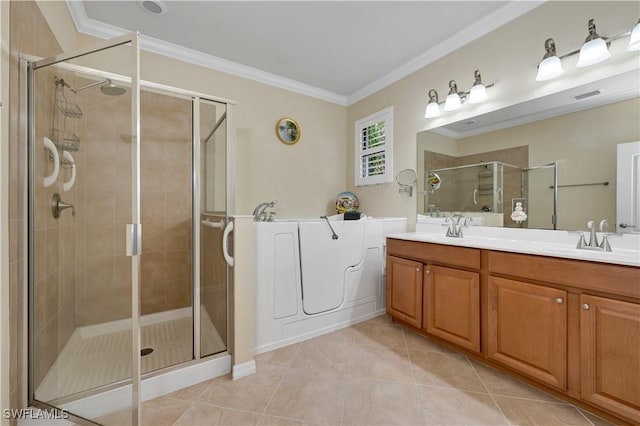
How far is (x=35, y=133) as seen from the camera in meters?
1.34

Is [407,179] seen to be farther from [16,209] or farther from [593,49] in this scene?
[16,209]

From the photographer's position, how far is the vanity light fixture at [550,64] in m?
1.69

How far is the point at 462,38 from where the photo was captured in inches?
89.1

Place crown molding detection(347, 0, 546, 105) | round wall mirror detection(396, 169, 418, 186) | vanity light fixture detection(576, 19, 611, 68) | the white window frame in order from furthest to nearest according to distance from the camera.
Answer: the white window frame
round wall mirror detection(396, 169, 418, 186)
crown molding detection(347, 0, 546, 105)
vanity light fixture detection(576, 19, 611, 68)

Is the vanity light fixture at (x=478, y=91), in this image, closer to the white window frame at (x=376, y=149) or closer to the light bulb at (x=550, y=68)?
the light bulb at (x=550, y=68)

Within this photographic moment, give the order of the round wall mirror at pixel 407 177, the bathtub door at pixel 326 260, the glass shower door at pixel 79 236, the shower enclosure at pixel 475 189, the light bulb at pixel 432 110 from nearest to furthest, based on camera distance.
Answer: the glass shower door at pixel 79 236
the shower enclosure at pixel 475 189
the bathtub door at pixel 326 260
the light bulb at pixel 432 110
the round wall mirror at pixel 407 177

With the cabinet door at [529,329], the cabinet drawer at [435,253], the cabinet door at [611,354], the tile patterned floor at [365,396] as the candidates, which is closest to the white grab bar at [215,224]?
the tile patterned floor at [365,396]

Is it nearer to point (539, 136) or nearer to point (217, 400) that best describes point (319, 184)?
point (539, 136)

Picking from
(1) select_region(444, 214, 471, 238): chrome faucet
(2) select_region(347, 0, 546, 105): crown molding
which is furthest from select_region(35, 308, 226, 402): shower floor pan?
(2) select_region(347, 0, 546, 105): crown molding

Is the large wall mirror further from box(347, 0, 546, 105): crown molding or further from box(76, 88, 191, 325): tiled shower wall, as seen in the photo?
box(76, 88, 191, 325): tiled shower wall

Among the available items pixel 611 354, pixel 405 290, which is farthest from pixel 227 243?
pixel 611 354

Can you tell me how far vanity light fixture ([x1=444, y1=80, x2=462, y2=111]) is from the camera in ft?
7.44

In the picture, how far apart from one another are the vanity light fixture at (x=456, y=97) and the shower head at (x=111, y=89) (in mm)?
2368

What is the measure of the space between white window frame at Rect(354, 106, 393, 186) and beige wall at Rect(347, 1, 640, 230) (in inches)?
2.8
